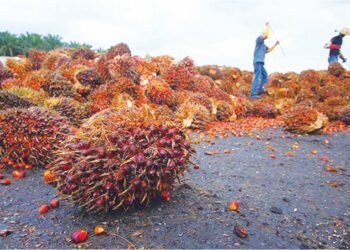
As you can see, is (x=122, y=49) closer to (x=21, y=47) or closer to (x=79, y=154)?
(x=79, y=154)

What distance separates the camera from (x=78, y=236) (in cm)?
185

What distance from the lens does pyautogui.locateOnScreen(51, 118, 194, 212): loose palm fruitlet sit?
1.90 m

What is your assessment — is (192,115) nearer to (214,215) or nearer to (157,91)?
(157,91)

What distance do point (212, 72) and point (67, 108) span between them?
25.1ft

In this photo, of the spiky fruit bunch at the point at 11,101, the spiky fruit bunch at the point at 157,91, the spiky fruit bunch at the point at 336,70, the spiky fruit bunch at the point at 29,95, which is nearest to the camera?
the spiky fruit bunch at the point at 11,101

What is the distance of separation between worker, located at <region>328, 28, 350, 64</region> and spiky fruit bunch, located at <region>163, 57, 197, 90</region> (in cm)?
864

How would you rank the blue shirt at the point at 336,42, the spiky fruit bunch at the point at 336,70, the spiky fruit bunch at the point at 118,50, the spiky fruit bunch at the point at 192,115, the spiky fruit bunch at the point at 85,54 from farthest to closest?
the blue shirt at the point at 336,42 → the spiky fruit bunch at the point at 336,70 → the spiky fruit bunch at the point at 85,54 → the spiky fruit bunch at the point at 118,50 → the spiky fruit bunch at the point at 192,115

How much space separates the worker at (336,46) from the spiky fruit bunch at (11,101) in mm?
12571

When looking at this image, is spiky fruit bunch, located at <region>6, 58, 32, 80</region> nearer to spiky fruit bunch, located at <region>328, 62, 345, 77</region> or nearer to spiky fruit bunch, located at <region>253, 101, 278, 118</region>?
spiky fruit bunch, located at <region>253, 101, 278, 118</region>

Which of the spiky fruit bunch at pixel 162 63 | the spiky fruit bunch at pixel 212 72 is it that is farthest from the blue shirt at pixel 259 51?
the spiky fruit bunch at pixel 162 63

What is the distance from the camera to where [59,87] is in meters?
4.96

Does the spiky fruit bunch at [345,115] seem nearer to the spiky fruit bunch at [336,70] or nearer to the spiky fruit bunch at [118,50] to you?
the spiky fruit bunch at [336,70]

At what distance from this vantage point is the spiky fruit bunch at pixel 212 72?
1116 cm

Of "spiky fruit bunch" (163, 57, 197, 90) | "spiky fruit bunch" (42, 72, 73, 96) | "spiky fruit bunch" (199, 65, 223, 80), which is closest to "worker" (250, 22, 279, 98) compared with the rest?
"spiky fruit bunch" (199, 65, 223, 80)
